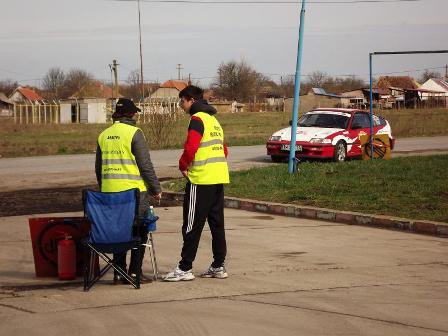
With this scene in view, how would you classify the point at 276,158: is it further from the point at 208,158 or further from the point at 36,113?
the point at 36,113

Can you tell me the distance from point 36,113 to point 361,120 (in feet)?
178

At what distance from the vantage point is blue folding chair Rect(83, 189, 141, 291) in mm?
7945

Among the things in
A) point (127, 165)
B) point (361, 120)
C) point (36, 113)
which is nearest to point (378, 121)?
point (361, 120)

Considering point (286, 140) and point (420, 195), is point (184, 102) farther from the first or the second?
point (286, 140)

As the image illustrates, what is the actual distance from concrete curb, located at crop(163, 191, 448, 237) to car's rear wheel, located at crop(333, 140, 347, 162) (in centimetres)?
840

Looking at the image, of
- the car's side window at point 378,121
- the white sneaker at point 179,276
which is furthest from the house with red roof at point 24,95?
the white sneaker at point 179,276

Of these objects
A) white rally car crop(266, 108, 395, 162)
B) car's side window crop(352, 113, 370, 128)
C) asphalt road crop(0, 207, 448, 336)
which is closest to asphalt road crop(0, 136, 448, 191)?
white rally car crop(266, 108, 395, 162)

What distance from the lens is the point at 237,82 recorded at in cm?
12581

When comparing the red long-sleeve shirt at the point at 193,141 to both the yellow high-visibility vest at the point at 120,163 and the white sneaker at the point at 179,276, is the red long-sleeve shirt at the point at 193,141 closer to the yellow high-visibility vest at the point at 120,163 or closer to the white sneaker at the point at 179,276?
the yellow high-visibility vest at the point at 120,163

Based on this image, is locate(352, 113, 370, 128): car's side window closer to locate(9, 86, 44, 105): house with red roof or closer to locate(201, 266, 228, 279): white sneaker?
locate(201, 266, 228, 279): white sneaker

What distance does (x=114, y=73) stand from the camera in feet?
267

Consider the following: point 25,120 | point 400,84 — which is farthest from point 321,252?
point 400,84

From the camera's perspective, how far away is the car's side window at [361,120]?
82.0 ft

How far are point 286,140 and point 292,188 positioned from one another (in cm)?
771
